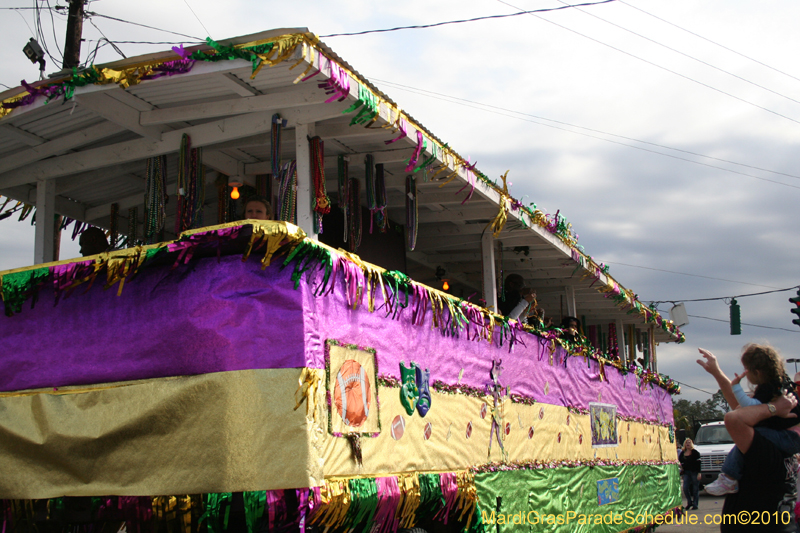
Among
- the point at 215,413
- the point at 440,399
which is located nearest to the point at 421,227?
the point at 440,399

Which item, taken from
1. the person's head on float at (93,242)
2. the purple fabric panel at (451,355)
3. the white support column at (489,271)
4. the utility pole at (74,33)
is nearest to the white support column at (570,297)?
the purple fabric panel at (451,355)

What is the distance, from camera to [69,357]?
511 cm

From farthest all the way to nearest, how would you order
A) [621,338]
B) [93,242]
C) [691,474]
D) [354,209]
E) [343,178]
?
[691,474] < [621,338] < [354,209] < [343,178] < [93,242]

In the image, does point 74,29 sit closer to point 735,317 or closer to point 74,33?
point 74,33

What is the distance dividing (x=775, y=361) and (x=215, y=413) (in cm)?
344

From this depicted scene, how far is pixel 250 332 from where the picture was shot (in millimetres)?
4473

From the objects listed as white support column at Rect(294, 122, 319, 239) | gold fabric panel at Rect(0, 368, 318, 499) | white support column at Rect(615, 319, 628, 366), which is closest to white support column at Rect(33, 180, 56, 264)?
gold fabric panel at Rect(0, 368, 318, 499)

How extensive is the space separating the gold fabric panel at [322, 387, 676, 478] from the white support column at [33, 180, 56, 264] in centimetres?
374

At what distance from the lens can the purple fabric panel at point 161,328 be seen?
446 cm

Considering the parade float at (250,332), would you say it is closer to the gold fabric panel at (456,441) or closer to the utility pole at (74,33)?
the gold fabric panel at (456,441)

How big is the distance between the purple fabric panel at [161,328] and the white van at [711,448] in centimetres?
1909

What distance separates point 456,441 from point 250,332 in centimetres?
245

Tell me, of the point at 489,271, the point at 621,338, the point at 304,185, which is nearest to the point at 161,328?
the point at 304,185

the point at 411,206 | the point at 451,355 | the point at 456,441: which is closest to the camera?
the point at 456,441
